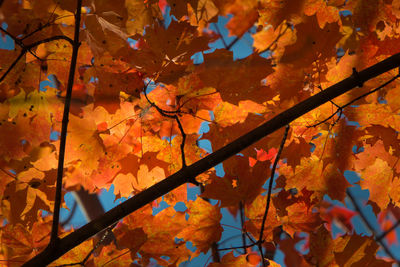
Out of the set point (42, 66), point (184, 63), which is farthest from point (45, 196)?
point (184, 63)

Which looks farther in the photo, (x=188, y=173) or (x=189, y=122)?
(x=189, y=122)

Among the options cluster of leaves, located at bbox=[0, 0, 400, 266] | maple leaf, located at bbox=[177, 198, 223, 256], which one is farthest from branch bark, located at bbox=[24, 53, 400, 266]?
maple leaf, located at bbox=[177, 198, 223, 256]

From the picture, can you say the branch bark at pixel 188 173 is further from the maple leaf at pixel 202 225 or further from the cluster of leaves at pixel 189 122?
the maple leaf at pixel 202 225

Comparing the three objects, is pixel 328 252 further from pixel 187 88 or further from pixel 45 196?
pixel 45 196

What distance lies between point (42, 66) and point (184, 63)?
0.69 meters

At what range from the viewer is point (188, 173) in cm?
98

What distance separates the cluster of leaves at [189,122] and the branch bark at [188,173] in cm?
21

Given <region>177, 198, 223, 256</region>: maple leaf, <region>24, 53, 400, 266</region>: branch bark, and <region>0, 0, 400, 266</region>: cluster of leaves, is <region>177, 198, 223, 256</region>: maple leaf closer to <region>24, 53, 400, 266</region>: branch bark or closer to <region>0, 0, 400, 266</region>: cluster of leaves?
<region>0, 0, 400, 266</region>: cluster of leaves

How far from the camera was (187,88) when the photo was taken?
130 centimetres

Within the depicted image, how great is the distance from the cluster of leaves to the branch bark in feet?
0.68

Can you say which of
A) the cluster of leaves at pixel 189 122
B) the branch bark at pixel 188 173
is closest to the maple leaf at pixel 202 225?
the cluster of leaves at pixel 189 122

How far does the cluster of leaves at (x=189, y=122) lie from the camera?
1.24 meters

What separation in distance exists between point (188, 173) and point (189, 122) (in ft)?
1.51

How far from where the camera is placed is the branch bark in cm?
94
